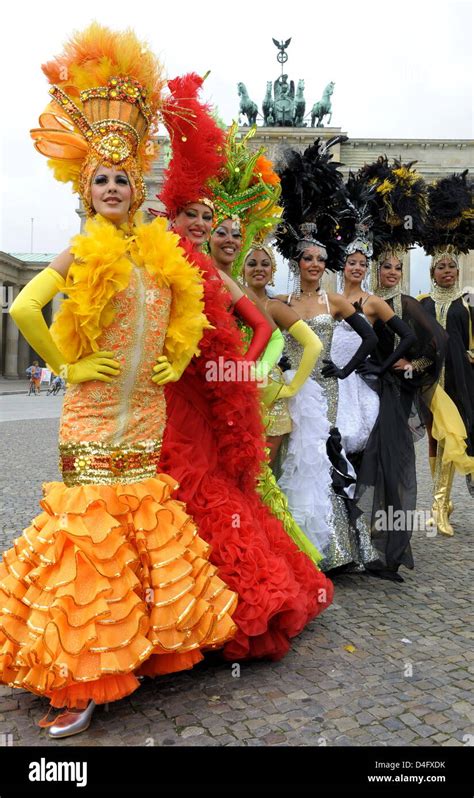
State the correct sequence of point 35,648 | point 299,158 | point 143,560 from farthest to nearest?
point 299,158 → point 143,560 → point 35,648

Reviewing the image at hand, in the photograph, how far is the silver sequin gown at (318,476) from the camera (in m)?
4.29

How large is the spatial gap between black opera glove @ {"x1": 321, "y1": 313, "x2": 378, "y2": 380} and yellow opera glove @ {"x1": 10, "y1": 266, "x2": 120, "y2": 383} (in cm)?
218

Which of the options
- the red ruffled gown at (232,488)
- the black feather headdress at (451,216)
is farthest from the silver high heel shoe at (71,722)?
the black feather headdress at (451,216)

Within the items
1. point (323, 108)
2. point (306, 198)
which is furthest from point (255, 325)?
point (323, 108)

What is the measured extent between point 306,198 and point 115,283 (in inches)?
97.1

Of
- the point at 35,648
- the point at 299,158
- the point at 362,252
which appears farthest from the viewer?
the point at 362,252

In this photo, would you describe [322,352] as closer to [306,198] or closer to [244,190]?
[306,198]

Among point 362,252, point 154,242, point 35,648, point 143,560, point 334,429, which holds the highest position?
point 362,252

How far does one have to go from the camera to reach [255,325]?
328 cm

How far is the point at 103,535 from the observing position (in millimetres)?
2451

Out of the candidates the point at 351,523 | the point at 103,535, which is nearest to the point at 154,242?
the point at 103,535

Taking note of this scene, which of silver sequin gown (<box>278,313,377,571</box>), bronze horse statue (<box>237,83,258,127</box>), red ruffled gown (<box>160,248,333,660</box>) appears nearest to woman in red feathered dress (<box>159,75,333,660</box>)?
red ruffled gown (<box>160,248,333,660</box>)

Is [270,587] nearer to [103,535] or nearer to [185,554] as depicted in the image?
[185,554]

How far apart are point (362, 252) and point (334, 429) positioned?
1479 millimetres
